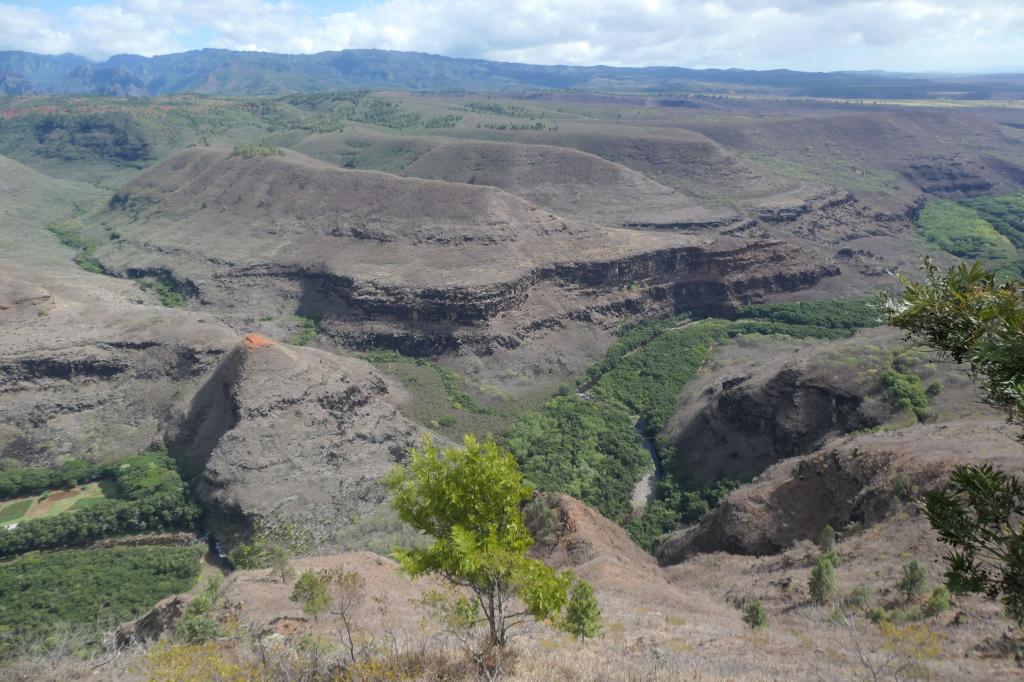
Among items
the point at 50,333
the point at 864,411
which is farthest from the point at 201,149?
the point at 864,411

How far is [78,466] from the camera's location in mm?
53812

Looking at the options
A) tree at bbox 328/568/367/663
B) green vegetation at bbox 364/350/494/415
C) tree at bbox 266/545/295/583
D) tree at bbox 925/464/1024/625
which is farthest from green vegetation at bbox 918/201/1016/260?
tree at bbox 266/545/295/583

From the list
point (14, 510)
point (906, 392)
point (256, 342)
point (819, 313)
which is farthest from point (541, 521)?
point (819, 313)

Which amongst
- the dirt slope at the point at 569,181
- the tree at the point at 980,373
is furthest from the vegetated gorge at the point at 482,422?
the dirt slope at the point at 569,181

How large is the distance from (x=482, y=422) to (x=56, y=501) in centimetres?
3887

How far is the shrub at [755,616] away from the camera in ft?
88.7

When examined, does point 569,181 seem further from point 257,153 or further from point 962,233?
point 962,233

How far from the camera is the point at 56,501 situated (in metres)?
50.4

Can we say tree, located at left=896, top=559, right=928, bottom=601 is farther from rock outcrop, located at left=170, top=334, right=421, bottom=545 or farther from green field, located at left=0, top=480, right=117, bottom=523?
green field, located at left=0, top=480, right=117, bottom=523

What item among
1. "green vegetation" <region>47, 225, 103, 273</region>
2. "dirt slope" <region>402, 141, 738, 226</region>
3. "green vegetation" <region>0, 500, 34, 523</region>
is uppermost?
"dirt slope" <region>402, 141, 738, 226</region>

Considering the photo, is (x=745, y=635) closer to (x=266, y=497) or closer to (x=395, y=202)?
(x=266, y=497)

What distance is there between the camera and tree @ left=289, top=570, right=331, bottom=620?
25156 mm

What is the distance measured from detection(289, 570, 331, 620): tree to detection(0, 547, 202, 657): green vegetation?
645 inches

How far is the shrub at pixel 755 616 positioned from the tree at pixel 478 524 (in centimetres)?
1609
